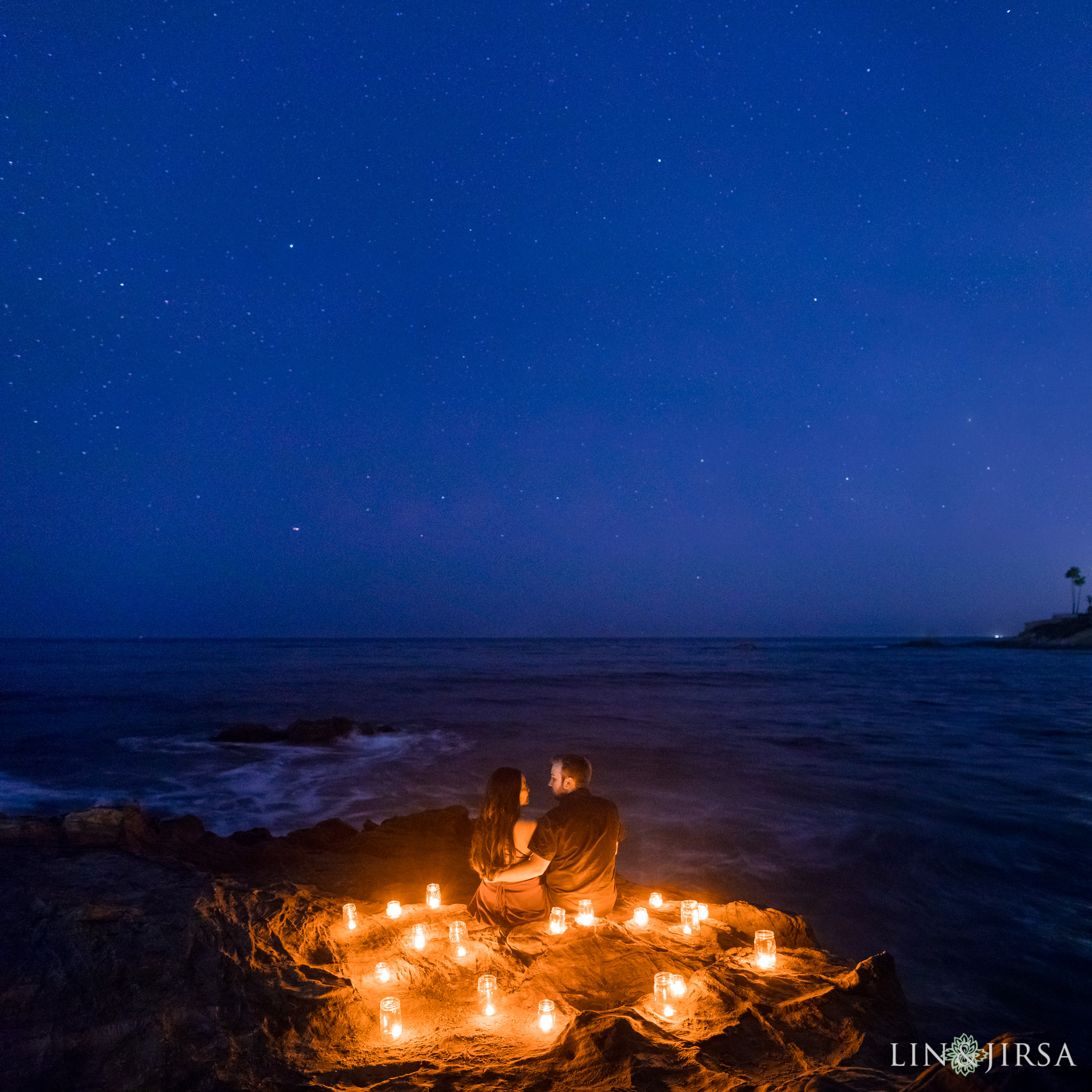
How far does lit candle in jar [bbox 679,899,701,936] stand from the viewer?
5.22m

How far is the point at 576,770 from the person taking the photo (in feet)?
17.3

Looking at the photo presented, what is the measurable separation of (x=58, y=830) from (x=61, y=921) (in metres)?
3.24

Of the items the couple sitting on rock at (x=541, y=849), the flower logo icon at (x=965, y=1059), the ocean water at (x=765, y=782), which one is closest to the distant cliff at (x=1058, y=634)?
the ocean water at (x=765, y=782)

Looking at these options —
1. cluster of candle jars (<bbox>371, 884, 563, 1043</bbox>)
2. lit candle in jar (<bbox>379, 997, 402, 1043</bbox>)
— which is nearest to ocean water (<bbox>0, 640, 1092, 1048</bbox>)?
cluster of candle jars (<bbox>371, 884, 563, 1043</bbox>)

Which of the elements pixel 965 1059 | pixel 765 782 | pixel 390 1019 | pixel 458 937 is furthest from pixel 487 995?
pixel 765 782

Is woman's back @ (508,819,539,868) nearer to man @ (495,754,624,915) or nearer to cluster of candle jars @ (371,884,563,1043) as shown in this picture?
man @ (495,754,624,915)

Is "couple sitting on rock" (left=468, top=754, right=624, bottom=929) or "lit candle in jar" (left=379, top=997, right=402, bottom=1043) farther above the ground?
"couple sitting on rock" (left=468, top=754, right=624, bottom=929)

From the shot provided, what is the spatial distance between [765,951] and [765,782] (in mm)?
11697

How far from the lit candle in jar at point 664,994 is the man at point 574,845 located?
1.09 meters

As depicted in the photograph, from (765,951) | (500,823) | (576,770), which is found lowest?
(765,951)

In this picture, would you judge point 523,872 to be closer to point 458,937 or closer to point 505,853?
point 505,853

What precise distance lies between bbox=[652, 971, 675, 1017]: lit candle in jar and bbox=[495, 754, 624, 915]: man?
109cm

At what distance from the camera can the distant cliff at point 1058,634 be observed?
81.9 meters

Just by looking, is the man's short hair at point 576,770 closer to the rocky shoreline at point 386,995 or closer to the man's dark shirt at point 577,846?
the man's dark shirt at point 577,846
